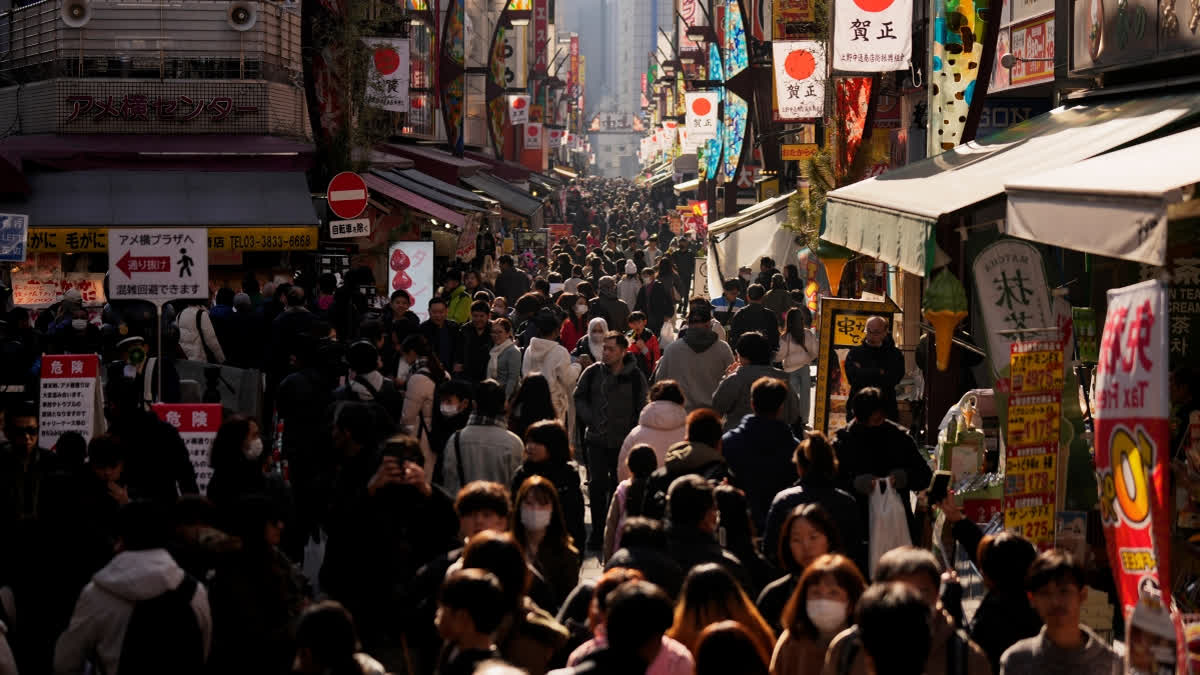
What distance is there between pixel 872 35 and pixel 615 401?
20.8ft

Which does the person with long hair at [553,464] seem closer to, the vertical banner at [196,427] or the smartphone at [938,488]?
the smartphone at [938,488]

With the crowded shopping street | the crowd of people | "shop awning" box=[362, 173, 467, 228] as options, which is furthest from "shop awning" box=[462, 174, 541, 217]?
the crowd of people

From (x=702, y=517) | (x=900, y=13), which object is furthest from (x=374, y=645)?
(x=900, y=13)

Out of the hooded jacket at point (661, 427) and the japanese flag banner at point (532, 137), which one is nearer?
the hooded jacket at point (661, 427)

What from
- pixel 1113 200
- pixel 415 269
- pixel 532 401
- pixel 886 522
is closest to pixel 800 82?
pixel 415 269

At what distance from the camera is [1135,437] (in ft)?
18.4

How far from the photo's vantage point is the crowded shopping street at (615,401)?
5523 mm

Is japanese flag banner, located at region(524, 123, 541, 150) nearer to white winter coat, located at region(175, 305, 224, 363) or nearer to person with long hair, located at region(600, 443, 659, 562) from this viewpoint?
white winter coat, located at region(175, 305, 224, 363)

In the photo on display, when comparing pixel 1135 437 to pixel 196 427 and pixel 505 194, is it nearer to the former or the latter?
pixel 196 427

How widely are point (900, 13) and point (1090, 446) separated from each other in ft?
26.4

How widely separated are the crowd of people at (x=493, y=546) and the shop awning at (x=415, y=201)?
12807 mm

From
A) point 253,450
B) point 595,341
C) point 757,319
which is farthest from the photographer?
point 757,319

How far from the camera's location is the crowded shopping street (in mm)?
5523

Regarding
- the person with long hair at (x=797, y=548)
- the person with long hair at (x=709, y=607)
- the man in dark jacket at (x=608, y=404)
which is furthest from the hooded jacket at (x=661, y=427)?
the person with long hair at (x=709, y=607)
